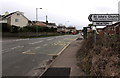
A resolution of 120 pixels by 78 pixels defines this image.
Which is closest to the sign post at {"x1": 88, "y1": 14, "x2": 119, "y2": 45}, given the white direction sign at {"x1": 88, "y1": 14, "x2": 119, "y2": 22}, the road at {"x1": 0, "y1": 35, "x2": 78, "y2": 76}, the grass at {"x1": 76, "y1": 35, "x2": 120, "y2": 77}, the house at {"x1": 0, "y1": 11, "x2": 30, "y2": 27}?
the white direction sign at {"x1": 88, "y1": 14, "x2": 119, "y2": 22}

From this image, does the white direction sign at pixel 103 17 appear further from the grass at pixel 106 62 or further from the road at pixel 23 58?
the road at pixel 23 58

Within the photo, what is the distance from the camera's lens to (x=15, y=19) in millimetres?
70875

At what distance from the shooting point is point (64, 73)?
8.10m

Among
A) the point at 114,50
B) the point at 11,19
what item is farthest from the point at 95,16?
the point at 11,19

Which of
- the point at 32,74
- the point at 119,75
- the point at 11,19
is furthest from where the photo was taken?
the point at 11,19

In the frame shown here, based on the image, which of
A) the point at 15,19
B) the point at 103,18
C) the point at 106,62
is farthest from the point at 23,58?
the point at 15,19

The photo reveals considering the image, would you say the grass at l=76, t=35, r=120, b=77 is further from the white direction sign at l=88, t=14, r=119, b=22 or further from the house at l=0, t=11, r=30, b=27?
the house at l=0, t=11, r=30, b=27

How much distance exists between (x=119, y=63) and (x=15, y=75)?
3923 mm

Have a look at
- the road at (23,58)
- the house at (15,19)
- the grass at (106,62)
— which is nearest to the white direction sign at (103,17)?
the grass at (106,62)

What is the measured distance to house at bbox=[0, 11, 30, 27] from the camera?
68.4 m

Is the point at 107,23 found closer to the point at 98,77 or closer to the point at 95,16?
the point at 95,16

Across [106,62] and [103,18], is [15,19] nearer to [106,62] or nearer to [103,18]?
[103,18]

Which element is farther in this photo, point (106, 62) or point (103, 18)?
point (103, 18)

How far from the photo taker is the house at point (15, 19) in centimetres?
6838
